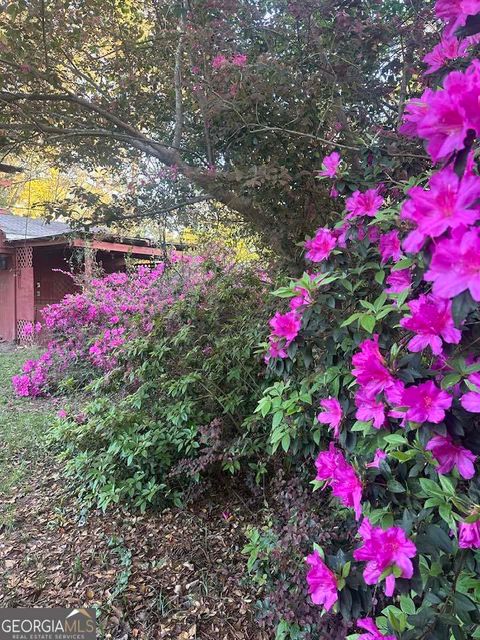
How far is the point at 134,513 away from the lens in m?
2.47

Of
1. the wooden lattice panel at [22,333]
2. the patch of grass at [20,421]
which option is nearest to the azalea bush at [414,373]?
the patch of grass at [20,421]

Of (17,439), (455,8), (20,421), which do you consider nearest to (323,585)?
(455,8)

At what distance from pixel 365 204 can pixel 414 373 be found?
641 millimetres

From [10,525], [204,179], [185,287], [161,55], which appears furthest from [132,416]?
[161,55]

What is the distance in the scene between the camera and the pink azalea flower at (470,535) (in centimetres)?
77

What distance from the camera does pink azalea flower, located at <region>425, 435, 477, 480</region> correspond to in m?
0.86

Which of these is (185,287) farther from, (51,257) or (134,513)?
(51,257)

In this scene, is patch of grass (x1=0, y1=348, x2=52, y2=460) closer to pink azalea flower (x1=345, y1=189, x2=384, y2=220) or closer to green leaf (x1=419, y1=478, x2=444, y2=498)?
pink azalea flower (x1=345, y1=189, x2=384, y2=220)

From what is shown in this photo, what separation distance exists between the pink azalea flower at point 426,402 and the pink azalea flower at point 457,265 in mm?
305

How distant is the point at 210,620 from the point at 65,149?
3.57 meters

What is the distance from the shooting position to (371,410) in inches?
38.7

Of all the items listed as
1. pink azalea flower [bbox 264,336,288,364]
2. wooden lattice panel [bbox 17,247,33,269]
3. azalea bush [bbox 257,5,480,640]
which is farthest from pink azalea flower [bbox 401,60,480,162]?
wooden lattice panel [bbox 17,247,33,269]

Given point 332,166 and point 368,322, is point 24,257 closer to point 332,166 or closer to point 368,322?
point 332,166

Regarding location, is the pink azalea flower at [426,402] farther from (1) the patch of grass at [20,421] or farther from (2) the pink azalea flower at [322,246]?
(1) the patch of grass at [20,421]
